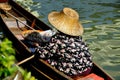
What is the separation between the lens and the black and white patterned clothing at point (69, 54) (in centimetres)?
548

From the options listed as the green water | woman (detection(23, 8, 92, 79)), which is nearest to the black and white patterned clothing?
woman (detection(23, 8, 92, 79))

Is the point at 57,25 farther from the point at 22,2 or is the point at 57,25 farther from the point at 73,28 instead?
the point at 22,2

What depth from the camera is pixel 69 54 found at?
5488 mm

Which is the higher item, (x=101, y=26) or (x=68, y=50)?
(x=68, y=50)

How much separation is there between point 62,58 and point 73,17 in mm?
896

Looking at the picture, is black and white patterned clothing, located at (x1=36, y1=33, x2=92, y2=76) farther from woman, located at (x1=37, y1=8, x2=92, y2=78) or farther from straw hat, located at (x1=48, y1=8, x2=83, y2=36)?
straw hat, located at (x1=48, y1=8, x2=83, y2=36)

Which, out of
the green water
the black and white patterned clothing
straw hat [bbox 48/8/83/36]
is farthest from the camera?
the green water

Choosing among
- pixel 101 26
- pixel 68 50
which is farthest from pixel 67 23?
pixel 101 26

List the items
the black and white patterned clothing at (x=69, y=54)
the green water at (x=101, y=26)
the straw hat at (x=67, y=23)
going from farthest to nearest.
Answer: the green water at (x=101, y=26) < the straw hat at (x=67, y=23) < the black and white patterned clothing at (x=69, y=54)

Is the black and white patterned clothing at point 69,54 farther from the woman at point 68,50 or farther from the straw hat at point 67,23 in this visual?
the straw hat at point 67,23

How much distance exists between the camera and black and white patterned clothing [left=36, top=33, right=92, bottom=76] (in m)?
5.48

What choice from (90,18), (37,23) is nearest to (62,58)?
(37,23)

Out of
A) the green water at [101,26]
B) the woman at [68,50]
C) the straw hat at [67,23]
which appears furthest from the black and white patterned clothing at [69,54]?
the green water at [101,26]

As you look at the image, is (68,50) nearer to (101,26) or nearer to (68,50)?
(68,50)
